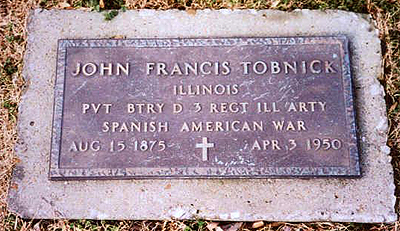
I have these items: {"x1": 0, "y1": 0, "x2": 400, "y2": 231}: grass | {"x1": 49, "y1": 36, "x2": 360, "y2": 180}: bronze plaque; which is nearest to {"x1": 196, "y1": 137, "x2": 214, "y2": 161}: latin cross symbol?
{"x1": 49, "y1": 36, "x2": 360, "y2": 180}: bronze plaque

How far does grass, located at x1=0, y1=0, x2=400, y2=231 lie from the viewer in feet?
9.05

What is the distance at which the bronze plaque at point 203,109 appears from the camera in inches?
109

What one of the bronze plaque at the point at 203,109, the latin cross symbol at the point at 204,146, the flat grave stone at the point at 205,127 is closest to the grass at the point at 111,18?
the flat grave stone at the point at 205,127

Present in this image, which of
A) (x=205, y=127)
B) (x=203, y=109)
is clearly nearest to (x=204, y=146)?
(x=205, y=127)

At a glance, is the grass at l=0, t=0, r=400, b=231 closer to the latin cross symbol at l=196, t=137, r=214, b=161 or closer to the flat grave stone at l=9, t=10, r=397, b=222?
the flat grave stone at l=9, t=10, r=397, b=222

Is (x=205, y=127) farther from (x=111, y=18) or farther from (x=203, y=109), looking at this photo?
(x=111, y=18)

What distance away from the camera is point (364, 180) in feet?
9.11

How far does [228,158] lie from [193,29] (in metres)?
0.96

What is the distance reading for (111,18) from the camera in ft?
10.2

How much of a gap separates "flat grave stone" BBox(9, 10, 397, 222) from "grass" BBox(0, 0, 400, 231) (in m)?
0.08

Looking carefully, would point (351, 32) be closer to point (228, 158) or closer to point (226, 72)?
point (226, 72)

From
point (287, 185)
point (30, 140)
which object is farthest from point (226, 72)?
point (30, 140)

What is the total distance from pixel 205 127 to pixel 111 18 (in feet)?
3.46

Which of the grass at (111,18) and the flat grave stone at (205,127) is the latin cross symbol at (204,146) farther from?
the grass at (111,18)
